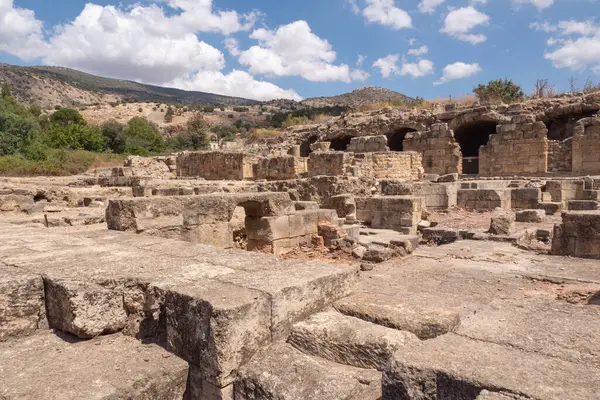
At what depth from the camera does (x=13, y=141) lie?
29.4 meters

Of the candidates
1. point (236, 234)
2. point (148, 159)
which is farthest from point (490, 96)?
point (236, 234)

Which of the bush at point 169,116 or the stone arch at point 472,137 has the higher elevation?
the bush at point 169,116

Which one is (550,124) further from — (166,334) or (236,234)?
(166,334)

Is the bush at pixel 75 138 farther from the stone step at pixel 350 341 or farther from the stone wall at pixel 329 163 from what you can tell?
the stone step at pixel 350 341

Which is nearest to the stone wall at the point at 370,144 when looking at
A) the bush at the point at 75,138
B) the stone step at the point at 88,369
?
the stone step at the point at 88,369

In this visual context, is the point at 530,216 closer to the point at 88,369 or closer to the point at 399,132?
the point at 88,369

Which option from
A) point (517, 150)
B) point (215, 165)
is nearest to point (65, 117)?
point (215, 165)

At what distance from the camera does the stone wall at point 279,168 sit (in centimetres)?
1834

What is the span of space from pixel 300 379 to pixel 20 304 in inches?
70.7

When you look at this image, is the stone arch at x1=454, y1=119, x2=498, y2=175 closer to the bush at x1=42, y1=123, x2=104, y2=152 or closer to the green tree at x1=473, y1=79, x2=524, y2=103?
the green tree at x1=473, y1=79, x2=524, y2=103

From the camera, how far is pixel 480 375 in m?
1.67

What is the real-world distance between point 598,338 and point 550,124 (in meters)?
24.4

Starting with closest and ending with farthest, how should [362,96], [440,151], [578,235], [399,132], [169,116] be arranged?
[578,235], [440,151], [399,132], [169,116], [362,96]

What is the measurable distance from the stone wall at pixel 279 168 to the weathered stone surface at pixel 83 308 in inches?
616
